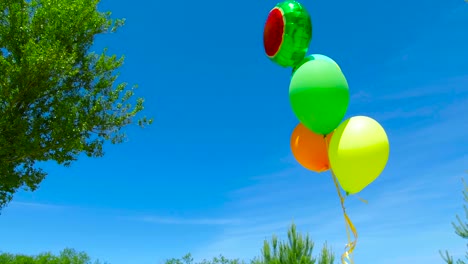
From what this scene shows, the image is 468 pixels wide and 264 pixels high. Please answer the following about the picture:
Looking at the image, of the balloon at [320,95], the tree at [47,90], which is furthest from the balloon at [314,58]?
the tree at [47,90]

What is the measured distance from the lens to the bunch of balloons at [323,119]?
6043mm

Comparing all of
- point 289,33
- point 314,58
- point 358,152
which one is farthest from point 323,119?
point 289,33

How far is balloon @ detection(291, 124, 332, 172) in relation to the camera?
6797 mm

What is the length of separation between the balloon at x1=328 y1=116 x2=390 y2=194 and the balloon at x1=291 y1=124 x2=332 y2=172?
46 cm

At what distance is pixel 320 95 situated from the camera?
616 cm

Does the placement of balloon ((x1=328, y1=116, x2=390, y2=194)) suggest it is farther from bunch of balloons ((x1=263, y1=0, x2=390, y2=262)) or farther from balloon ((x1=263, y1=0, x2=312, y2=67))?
balloon ((x1=263, y1=0, x2=312, y2=67))

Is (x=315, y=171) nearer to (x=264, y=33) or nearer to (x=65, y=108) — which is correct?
(x=264, y=33)

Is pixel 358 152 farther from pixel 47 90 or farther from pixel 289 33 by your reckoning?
pixel 47 90

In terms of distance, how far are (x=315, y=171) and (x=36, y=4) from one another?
11669 millimetres

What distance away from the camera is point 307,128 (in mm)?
6934

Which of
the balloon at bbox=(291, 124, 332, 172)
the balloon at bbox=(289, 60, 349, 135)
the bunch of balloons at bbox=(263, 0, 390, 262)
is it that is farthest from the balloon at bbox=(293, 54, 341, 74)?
the balloon at bbox=(291, 124, 332, 172)

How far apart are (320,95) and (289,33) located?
123cm

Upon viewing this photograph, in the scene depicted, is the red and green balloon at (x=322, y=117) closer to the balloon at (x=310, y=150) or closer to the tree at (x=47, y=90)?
the balloon at (x=310, y=150)

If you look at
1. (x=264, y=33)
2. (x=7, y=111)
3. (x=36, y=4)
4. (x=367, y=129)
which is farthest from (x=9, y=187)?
(x=367, y=129)
